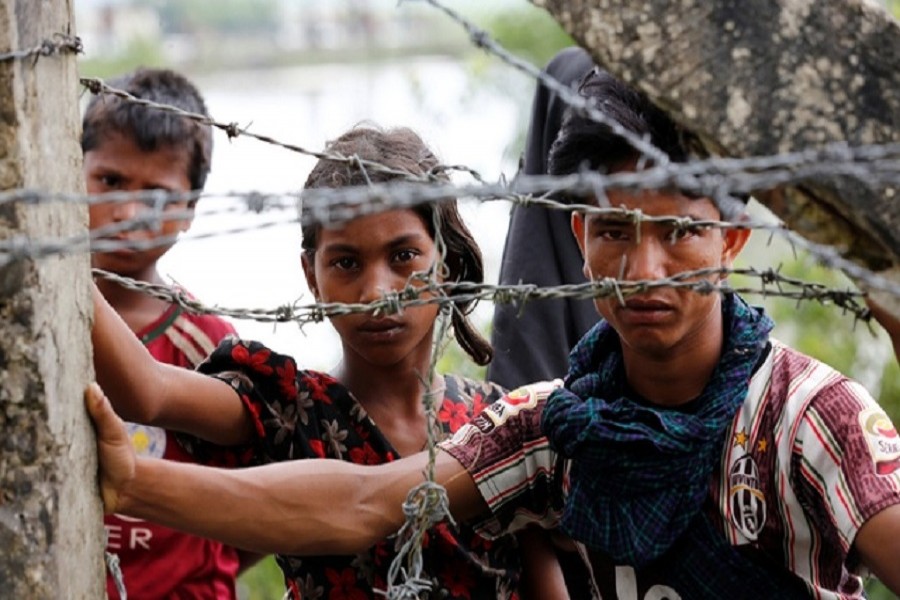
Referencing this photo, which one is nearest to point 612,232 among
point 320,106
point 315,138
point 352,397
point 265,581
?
point 352,397

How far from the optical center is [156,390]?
2.06 metres

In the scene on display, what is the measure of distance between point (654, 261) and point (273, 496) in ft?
2.07

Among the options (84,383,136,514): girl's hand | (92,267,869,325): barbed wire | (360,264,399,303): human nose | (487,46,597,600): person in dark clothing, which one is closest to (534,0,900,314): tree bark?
(92,267,869,325): barbed wire

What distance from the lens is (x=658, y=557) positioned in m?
1.99

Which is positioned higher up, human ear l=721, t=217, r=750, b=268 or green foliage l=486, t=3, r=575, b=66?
green foliage l=486, t=3, r=575, b=66

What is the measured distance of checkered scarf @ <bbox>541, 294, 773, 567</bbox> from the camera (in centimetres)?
194

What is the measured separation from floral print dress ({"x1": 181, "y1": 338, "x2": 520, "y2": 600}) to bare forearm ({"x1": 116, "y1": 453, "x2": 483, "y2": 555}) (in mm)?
207

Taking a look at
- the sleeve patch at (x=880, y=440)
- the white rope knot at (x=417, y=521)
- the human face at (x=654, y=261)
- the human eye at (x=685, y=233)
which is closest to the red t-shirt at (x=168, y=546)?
the white rope knot at (x=417, y=521)

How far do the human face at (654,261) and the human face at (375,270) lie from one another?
43cm

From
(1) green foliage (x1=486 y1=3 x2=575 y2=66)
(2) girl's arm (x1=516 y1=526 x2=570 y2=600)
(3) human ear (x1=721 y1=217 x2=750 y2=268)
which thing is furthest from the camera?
(1) green foliage (x1=486 y1=3 x2=575 y2=66)

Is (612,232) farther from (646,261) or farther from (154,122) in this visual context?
(154,122)

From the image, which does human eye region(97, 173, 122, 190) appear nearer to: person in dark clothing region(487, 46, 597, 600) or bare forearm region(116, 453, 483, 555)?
person in dark clothing region(487, 46, 597, 600)

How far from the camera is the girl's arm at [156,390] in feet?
6.26

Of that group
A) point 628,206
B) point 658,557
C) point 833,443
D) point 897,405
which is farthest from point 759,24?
point 897,405
